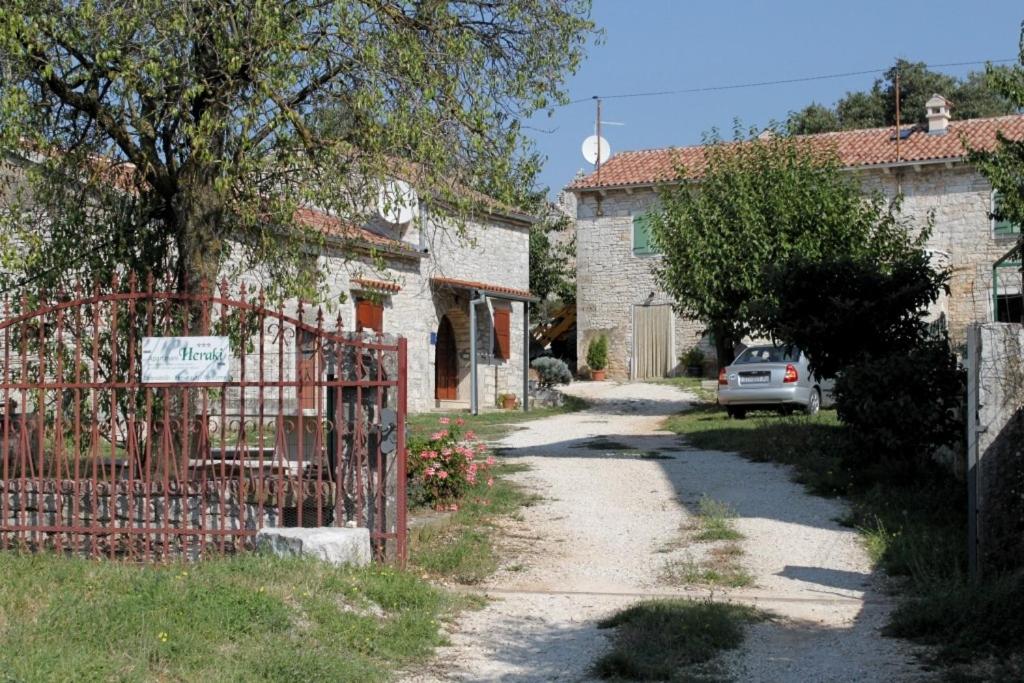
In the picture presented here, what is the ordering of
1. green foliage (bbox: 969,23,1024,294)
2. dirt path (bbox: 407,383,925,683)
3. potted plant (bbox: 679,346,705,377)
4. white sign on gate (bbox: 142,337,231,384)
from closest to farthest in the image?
1. dirt path (bbox: 407,383,925,683)
2. white sign on gate (bbox: 142,337,231,384)
3. green foliage (bbox: 969,23,1024,294)
4. potted plant (bbox: 679,346,705,377)

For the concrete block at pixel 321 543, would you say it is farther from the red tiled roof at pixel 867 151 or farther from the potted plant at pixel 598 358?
the potted plant at pixel 598 358

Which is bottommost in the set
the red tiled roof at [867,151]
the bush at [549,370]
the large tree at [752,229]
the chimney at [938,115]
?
the bush at [549,370]

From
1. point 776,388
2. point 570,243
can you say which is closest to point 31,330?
point 776,388

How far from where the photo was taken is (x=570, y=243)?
4131cm

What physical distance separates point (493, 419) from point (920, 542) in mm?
14170

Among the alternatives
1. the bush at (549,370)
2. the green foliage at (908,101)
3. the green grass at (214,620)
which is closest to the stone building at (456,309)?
the bush at (549,370)

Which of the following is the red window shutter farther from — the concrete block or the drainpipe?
the concrete block

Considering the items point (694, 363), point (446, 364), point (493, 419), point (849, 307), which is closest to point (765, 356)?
point (493, 419)

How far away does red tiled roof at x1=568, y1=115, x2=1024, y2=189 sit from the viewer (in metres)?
31.4

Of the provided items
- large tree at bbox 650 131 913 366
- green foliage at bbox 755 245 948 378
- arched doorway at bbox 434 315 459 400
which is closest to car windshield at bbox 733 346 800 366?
large tree at bbox 650 131 913 366

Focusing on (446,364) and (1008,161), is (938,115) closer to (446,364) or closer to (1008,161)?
(446,364)

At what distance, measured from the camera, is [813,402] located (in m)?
20.9

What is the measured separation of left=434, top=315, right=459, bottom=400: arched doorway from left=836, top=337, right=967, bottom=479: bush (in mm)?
15492

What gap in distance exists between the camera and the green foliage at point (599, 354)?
35438 mm
